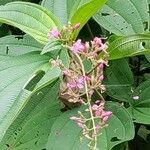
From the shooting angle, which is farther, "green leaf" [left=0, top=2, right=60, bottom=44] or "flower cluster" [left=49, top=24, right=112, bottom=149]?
"green leaf" [left=0, top=2, right=60, bottom=44]

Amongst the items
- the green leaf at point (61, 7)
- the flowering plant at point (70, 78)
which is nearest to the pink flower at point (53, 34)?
the flowering plant at point (70, 78)

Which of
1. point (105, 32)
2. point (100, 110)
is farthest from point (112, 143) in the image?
point (105, 32)

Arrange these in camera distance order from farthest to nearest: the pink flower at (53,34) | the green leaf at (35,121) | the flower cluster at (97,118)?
1. the green leaf at (35,121)
2. the pink flower at (53,34)
3. the flower cluster at (97,118)

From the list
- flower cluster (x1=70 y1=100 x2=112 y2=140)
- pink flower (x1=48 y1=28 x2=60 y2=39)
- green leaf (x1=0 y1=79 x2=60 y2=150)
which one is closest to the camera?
flower cluster (x1=70 y1=100 x2=112 y2=140)

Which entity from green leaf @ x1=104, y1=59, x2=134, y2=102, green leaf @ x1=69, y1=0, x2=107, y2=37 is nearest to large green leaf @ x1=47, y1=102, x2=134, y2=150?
green leaf @ x1=104, y1=59, x2=134, y2=102

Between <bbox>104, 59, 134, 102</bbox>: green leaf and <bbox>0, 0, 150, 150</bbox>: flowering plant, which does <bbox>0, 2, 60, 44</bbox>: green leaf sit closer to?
<bbox>0, 0, 150, 150</bbox>: flowering plant

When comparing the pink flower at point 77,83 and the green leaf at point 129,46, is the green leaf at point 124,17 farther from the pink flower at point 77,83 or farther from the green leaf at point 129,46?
the pink flower at point 77,83

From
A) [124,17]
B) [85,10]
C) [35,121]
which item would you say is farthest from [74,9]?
[35,121]
